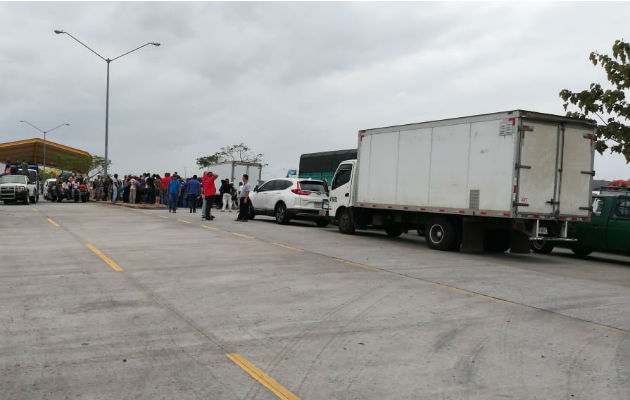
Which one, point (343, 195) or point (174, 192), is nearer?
point (343, 195)

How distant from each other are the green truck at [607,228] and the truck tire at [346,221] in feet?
19.1

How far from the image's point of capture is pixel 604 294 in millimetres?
8609

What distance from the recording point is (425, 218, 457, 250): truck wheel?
45.4 feet

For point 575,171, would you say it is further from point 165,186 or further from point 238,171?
point 238,171

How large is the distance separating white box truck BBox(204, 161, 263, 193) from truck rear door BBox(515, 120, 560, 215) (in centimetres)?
2431

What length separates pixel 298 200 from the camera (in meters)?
20.7

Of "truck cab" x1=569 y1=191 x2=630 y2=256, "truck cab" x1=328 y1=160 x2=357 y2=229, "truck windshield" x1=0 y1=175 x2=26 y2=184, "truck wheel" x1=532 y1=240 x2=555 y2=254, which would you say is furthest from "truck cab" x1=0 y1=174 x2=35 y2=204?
"truck cab" x1=569 y1=191 x2=630 y2=256

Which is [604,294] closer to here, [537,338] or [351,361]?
[537,338]

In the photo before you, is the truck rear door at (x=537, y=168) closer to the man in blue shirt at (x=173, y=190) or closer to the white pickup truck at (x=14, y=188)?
the man in blue shirt at (x=173, y=190)

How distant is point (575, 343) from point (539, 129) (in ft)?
25.6

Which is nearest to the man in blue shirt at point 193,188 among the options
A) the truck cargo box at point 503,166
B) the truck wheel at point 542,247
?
the truck cargo box at point 503,166

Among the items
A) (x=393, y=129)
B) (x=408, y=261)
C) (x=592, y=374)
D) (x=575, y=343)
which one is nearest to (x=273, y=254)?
(x=408, y=261)

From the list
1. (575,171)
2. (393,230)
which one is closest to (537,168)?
(575,171)

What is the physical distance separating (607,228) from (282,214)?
10.8m
